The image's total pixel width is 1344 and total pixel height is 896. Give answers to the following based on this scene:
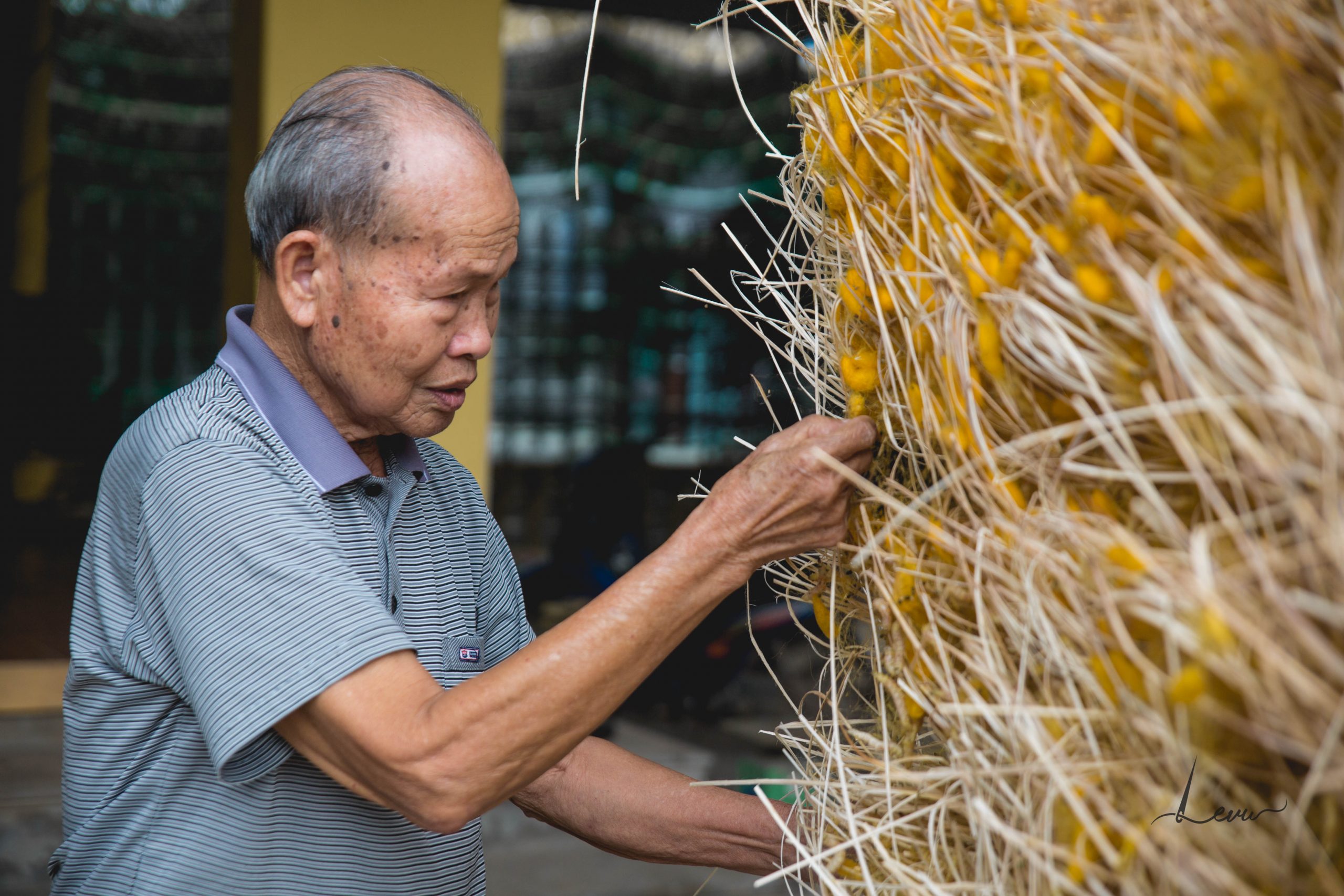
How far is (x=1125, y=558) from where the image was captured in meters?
0.67

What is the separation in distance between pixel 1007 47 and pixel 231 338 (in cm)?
93

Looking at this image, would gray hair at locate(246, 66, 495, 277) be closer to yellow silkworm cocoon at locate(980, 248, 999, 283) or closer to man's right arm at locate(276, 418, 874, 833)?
man's right arm at locate(276, 418, 874, 833)

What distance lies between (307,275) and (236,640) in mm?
396

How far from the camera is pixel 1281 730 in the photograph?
0.58 metres

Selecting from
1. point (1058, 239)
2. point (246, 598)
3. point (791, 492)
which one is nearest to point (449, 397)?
point (246, 598)

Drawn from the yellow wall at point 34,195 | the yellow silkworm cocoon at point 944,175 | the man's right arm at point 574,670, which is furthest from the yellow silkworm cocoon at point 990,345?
the yellow wall at point 34,195

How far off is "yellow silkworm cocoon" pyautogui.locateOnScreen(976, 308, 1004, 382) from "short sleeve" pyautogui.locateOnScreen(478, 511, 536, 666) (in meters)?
0.84

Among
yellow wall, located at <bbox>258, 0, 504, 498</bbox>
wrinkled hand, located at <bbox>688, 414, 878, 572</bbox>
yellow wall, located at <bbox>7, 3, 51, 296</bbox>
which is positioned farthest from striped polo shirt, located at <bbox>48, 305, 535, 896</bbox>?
yellow wall, located at <bbox>7, 3, 51, 296</bbox>

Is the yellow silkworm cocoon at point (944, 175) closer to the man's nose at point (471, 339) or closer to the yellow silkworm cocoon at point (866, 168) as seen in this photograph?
the yellow silkworm cocoon at point (866, 168)

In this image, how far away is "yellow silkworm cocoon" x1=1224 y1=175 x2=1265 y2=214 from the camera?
2.03 feet

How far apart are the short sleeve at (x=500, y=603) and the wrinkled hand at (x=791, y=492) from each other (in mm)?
535

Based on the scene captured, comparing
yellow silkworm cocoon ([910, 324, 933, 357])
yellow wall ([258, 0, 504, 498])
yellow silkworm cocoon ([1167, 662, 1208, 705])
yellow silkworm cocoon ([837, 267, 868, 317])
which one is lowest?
yellow silkworm cocoon ([1167, 662, 1208, 705])

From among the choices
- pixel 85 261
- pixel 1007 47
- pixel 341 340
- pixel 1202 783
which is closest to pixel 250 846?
pixel 341 340

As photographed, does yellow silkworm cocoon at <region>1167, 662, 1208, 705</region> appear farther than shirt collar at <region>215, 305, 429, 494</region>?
No
